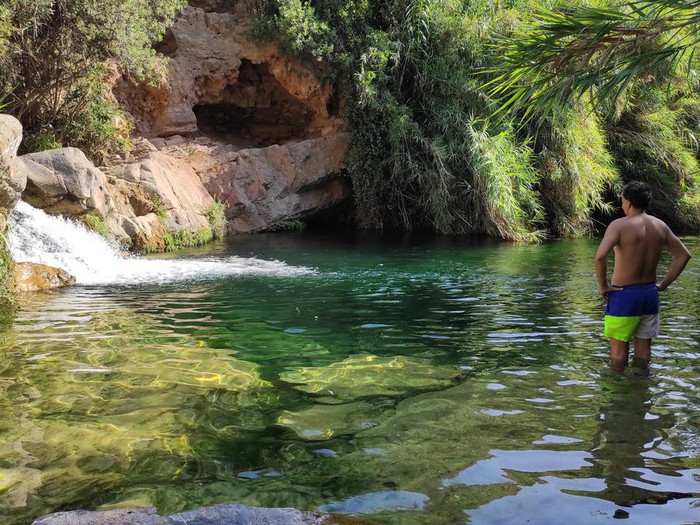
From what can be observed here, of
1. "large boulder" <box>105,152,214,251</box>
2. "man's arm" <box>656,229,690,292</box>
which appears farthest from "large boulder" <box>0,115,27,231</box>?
"man's arm" <box>656,229,690,292</box>

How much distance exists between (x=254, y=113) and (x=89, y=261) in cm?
1209

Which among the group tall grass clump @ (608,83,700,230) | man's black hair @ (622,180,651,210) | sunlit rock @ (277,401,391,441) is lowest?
sunlit rock @ (277,401,391,441)

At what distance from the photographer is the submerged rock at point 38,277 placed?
977cm

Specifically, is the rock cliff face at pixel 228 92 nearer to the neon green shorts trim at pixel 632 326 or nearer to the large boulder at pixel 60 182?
the large boulder at pixel 60 182

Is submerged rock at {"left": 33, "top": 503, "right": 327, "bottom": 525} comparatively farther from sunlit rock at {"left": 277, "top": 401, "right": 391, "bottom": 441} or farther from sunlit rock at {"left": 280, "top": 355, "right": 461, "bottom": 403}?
sunlit rock at {"left": 280, "top": 355, "right": 461, "bottom": 403}

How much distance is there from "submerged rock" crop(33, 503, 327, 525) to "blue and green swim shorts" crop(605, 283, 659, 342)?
11.8 ft

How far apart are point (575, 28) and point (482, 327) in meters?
3.27

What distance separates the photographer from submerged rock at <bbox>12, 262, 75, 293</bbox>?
9.77 m

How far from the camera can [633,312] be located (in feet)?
17.6

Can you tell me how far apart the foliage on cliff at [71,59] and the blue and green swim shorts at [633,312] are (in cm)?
1235

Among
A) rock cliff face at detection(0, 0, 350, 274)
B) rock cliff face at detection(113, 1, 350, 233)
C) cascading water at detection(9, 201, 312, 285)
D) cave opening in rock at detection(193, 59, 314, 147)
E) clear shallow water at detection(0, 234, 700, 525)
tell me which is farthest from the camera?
cave opening in rock at detection(193, 59, 314, 147)

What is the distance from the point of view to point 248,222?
1975 cm

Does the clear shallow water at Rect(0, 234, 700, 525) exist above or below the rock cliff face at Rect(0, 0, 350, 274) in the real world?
below

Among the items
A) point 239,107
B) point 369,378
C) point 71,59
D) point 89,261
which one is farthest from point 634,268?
point 239,107
